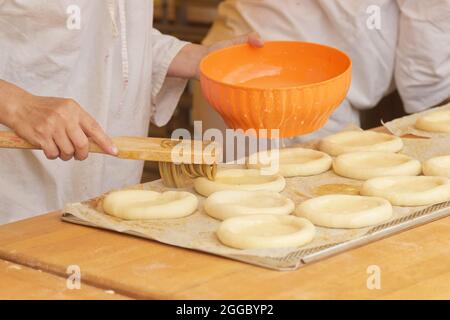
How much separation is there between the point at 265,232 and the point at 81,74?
83 cm

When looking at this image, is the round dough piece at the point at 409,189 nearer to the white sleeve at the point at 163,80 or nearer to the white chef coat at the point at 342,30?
the white sleeve at the point at 163,80

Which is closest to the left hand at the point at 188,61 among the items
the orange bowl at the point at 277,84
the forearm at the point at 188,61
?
the forearm at the point at 188,61

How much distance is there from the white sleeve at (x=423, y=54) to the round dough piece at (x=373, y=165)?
0.88m

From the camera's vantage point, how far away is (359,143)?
2.35 meters

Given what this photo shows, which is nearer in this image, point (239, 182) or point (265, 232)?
point (265, 232)

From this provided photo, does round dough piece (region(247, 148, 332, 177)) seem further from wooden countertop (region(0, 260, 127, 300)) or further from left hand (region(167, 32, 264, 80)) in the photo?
wooden countertop (region(0, 260, 127, 300))

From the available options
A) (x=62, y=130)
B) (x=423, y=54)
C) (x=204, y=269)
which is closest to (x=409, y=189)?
(x=204, y=269)

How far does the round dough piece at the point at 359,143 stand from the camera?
2.26 metres

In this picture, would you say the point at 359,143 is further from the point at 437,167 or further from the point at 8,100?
the point at 8,100

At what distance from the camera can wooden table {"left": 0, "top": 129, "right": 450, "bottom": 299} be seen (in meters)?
1.52

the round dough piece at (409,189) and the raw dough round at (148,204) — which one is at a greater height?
the raw dough round at (148,204)

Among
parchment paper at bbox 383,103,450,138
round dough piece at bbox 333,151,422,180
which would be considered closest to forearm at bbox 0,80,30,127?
round dough piece at bbox 333,151,422,180
